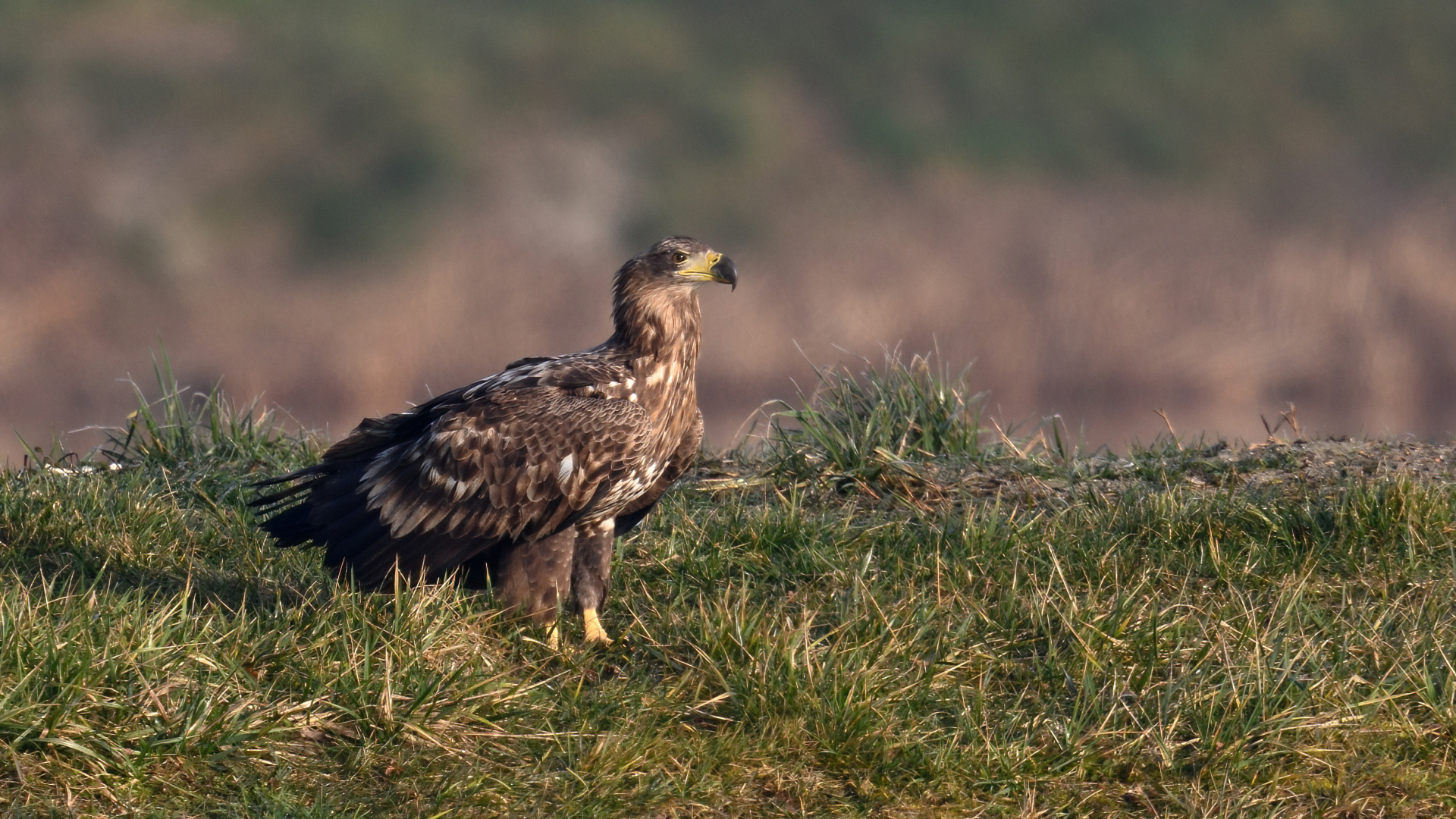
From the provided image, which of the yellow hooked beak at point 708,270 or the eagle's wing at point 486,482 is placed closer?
the eagle's wing at point 486,482

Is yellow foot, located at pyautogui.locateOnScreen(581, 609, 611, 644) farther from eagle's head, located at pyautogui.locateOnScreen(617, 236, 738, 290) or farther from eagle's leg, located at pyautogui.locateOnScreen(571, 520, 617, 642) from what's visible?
eagle's head, located at pyautogui.locateOnScreen(617, 236, 738, 290)

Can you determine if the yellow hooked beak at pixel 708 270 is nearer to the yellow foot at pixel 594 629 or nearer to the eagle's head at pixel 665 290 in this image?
the eagle's head at pixel 665 290

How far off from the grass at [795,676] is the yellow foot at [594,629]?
9cm

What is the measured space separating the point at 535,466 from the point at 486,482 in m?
0.16

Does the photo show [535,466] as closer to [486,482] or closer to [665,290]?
[486,482]

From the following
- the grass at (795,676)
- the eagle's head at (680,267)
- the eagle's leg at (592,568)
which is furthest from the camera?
the eagle's head at (680,267)

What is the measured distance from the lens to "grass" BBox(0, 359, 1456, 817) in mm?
3381

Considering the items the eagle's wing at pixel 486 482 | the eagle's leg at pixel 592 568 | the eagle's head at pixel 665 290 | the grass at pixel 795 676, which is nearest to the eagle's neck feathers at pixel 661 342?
the eagle's head at pixel 665 290

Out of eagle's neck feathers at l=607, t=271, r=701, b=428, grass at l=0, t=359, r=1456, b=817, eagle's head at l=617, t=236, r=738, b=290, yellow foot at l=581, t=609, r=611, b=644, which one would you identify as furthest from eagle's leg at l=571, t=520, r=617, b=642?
eagle's head at l=617, t=236, r=738, b=290

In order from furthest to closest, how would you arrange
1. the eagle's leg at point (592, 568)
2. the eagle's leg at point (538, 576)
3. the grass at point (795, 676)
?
the eagle's leg at point (592, 568)
the eagle's leg at point (538, 576)
the grass at point (795, 676)

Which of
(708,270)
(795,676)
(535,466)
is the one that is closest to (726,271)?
(708,270)

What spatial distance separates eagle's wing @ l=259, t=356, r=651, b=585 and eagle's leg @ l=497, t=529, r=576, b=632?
0.06 metres

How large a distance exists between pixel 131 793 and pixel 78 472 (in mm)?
3225

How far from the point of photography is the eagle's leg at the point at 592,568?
179 inches
